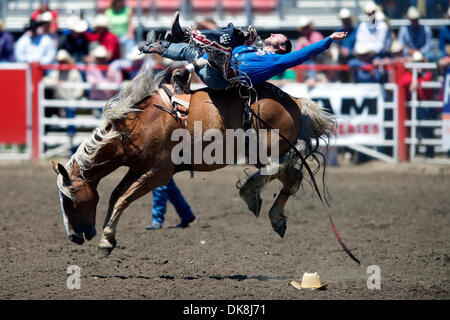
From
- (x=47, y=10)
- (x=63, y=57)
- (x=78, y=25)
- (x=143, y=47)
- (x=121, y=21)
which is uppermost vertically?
(x=47, y=10)

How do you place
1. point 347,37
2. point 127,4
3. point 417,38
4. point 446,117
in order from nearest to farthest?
point 446,117, point 347,37, point 417,38, point 127,4

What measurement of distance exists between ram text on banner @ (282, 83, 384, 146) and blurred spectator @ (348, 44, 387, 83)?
0.63 ft

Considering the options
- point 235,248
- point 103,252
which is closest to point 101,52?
point 235,248

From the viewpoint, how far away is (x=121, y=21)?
472 inches

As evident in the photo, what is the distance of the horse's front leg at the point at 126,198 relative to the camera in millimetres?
4988

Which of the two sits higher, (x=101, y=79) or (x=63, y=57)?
(x=63, y=57)

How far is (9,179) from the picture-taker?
32.9ft

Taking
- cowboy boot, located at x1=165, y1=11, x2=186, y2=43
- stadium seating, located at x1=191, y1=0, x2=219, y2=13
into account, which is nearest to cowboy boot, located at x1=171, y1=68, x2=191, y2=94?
cowboy boot, located at x1=165, y1=11, x2=186, y2=43

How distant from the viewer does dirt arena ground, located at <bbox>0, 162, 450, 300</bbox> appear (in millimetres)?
4660

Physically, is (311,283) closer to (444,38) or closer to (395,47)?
(395,47)

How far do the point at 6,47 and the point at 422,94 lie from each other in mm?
6850

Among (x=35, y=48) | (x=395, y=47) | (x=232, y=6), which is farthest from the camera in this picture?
(x=232, y=6)

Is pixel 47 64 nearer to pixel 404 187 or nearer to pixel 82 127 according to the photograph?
pixel 82 127

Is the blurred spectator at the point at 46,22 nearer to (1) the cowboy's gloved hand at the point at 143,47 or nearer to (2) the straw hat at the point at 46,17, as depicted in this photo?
(2) the straw hat at the point at 46,17
